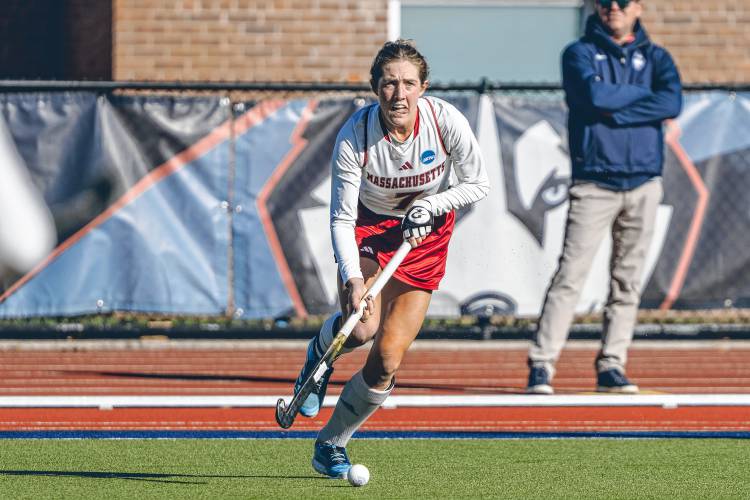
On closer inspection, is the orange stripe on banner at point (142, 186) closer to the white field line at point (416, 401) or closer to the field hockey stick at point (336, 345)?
the white field line at point (416, 401)

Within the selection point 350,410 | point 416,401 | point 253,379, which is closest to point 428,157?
point 350,410

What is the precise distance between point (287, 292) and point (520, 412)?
3.57 meters

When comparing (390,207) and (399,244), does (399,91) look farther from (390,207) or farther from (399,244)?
(399,244)

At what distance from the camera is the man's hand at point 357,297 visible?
243 inches

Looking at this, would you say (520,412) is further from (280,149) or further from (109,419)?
(280,149)

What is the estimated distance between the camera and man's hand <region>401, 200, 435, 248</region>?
6.30 m

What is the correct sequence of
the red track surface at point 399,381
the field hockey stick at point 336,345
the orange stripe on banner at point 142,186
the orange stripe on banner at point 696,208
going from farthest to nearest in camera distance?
the orange stripe on banner at point 696,208
the orange stripe on banner at point 142,186
the red track surface at point 399,381
the field hockey stick at point 336,345

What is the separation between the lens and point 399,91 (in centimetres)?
630

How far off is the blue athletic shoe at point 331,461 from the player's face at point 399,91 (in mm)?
1380

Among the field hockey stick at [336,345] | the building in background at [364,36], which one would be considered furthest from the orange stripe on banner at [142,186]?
the field hockey stick at [336,345]

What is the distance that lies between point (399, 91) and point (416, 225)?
55 cm

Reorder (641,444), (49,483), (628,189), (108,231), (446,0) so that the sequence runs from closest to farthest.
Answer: (49,483), (641,444), (628,189), (108,231), (446,0)

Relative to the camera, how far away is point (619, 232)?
9703 millimetres

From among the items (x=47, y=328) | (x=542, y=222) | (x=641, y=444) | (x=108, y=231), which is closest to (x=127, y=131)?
(x=108, y=231)
